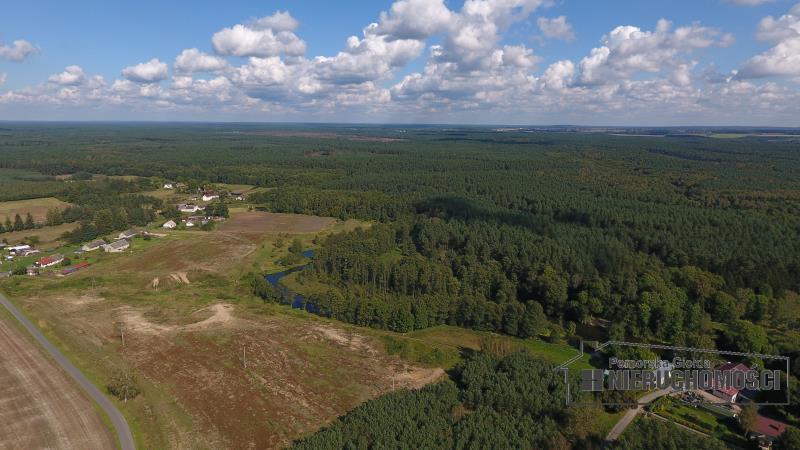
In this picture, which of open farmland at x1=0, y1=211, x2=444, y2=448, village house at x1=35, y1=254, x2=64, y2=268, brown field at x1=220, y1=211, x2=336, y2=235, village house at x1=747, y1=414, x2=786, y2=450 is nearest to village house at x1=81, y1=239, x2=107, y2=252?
village house at x1=35, y1=254, x2=64, y2=268

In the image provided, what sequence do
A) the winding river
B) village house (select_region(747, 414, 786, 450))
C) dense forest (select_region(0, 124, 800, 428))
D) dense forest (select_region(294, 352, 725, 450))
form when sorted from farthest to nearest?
the winding river → dense forest (select_region(0, 124, 800, 428)) → village house (select_region(747, 414, 786, 450)) → dense forest (select_region(294, 352, 725, 450))

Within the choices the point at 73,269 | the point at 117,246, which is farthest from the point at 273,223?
the point at 73,269

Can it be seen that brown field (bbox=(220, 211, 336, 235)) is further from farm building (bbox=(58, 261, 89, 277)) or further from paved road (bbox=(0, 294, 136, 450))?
paved road (bbox=(0, 294, 136, 450))

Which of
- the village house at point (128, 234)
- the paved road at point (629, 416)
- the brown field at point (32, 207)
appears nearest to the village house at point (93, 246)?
the village house at point (128, 234)

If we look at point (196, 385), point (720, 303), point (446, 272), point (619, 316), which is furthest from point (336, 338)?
point (720, 303)

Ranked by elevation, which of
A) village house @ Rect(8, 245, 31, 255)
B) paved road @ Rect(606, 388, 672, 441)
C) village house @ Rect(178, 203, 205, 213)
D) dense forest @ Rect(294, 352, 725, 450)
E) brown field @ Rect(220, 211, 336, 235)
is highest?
village house @ Rect(178, 203, 205, 213)

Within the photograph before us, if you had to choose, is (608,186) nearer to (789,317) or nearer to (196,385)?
(789,317)

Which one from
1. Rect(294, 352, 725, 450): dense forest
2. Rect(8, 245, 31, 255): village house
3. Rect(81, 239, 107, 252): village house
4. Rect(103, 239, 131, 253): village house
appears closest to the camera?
Rect(294, 352, 725, 450): dense forest
